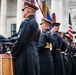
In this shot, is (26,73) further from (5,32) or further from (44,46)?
(5,32)

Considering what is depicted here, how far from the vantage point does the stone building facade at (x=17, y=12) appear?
38.4m

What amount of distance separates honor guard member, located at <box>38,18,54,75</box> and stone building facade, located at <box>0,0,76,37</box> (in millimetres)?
27464

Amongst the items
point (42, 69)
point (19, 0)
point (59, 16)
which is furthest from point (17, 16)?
point (42, 69)

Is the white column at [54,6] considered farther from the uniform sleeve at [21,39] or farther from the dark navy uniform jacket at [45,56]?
the uniform sleeve at [21,39]

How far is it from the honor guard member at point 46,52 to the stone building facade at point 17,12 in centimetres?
2746

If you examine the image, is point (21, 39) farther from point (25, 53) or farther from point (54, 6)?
point (54, 6)

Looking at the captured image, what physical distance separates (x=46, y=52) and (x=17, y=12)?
31.1 m

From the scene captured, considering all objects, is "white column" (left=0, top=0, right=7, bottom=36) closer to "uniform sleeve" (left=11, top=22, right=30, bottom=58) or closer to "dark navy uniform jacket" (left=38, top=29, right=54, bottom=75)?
"dark navy uniform jacket" (left=38, top=29, right=54, bottom=75)

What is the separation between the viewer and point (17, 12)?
134 feet

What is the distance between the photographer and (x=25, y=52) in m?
7.38

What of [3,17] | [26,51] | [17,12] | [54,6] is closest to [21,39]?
[26,51]

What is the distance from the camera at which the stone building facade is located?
38369 millimetres

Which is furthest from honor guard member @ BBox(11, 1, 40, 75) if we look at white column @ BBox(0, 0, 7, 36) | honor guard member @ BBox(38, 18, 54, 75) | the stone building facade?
white column @ BBox(0, 0, 7, 36)

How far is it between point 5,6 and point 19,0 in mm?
2388
